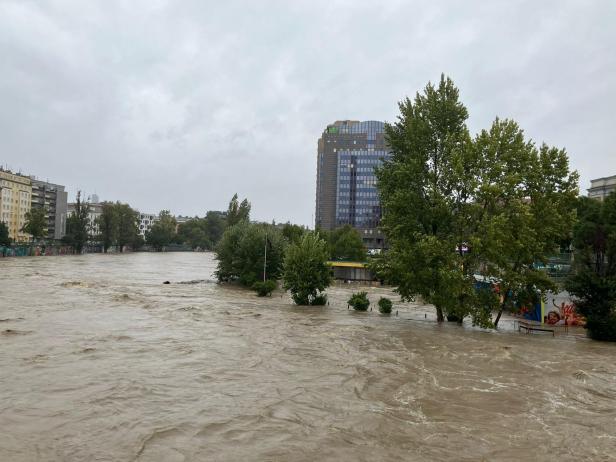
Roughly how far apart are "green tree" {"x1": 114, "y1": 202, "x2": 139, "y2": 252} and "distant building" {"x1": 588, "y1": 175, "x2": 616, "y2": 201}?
452ft

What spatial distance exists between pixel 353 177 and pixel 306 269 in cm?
13759

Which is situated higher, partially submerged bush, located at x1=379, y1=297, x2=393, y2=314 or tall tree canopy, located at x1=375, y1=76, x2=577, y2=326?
tall tree canopy, located at x1=375, y1=76, x2=577, y2=326

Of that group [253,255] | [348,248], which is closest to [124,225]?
[348,248]

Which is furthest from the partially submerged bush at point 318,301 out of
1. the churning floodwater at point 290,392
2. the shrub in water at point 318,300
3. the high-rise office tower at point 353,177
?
the high-rise office tower at point 353,177

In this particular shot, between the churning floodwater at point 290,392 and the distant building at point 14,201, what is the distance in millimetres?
128532

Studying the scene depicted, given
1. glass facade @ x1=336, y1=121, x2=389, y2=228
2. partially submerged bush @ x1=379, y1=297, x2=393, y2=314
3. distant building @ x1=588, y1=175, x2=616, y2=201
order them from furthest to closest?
glass facade @ x1=336, y1=121, x2=389, y2=228 → distant building @ x1=588, y1=175, x2=616, y2=201 → partially submerged bush @ x1=379, y1=297, x2=393, y2=314

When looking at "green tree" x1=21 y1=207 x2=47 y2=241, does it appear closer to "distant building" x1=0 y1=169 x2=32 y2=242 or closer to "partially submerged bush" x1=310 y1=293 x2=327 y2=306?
"distant building" x1=0 y1=169 x2=32 y2=242

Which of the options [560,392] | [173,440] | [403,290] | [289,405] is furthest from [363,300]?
[173,440]

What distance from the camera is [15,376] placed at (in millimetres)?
15953

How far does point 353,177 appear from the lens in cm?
17588

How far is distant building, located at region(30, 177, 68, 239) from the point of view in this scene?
535 ft

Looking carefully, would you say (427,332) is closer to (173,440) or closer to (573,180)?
(573,180)

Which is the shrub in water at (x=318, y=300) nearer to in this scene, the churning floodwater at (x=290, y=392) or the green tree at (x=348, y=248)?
the churning floodwater at (x=290, y=392)

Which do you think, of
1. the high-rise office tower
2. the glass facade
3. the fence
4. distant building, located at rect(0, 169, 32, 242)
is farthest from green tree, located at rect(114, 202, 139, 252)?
the glass facade
